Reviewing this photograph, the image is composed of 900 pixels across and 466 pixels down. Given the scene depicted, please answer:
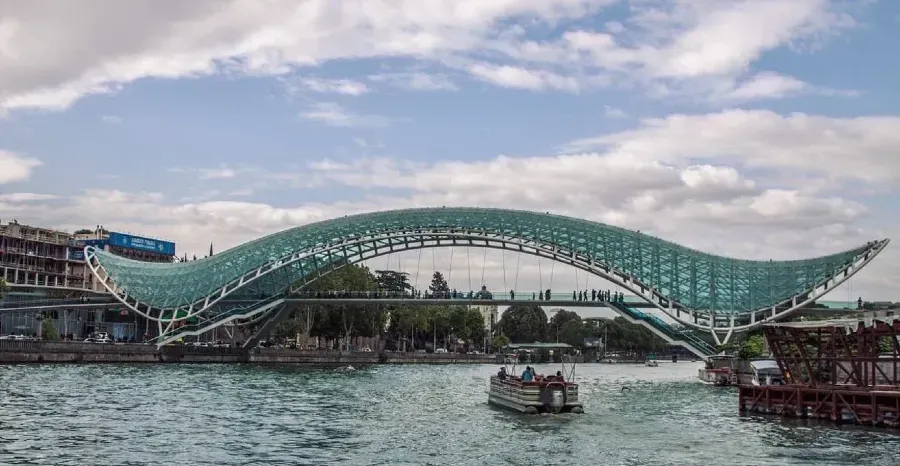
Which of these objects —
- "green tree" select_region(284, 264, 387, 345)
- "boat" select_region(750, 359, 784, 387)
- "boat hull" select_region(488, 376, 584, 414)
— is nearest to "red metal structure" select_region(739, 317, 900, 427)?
"boat" select_region(750, 359, 784, 387)

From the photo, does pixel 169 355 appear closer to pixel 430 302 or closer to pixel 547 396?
pixel 430 302

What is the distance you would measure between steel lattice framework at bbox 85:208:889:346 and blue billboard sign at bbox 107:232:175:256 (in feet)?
163

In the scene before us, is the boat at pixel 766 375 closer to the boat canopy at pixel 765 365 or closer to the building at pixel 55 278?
the boat canopy at pixel 765 365

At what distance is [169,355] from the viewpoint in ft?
367

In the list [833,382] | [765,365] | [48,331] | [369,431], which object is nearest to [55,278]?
[48,331]

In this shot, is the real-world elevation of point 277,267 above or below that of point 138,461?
above

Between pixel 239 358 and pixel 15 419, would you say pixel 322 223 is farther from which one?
pixel 15 419

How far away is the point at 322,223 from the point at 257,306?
40.5 feet

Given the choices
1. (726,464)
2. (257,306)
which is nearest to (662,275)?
(257,306)

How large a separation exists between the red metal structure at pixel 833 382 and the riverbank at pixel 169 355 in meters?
65.8

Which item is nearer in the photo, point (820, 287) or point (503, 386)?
point (503, 386)

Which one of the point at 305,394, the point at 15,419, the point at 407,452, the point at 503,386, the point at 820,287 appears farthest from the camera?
the point at 820,287

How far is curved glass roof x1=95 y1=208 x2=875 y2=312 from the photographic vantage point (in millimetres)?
108625

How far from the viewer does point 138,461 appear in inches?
1312
